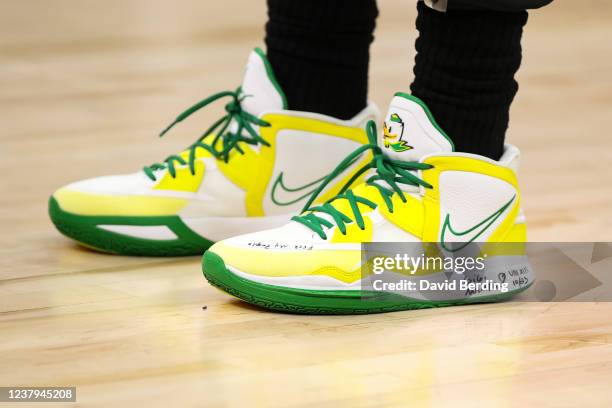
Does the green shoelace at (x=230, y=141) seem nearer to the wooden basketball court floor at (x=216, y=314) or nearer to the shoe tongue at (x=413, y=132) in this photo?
the wooden basketball court floor at (x=216, y=314)

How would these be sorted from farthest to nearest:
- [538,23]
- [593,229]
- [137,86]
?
[538,23] < [137,86] < [593,229]

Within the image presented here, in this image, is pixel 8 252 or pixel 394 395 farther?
pixel 8 252

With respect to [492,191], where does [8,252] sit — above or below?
below

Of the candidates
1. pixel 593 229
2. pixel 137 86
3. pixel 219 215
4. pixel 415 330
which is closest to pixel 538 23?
pixel 137 86

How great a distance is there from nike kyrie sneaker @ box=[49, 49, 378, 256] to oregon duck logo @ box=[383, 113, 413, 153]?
18 cm

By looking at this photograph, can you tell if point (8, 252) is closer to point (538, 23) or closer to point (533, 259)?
point (533, 259)

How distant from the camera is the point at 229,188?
1.41 m

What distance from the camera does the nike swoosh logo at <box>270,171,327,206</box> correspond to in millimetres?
1411

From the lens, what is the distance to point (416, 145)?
3.96 feet

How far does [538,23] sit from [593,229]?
68.1 inches

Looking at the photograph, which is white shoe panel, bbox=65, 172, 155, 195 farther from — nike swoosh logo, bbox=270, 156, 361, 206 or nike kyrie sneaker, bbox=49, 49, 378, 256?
nike swoosh logo, bbox=270, 156, 361, 206

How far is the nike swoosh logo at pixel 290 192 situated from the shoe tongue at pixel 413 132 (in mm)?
212

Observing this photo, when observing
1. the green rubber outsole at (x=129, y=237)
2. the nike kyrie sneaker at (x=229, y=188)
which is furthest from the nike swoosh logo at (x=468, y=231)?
the green rubber outsole at (x=129, y=237)

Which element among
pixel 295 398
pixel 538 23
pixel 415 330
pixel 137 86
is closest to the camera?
pixel 295 398
